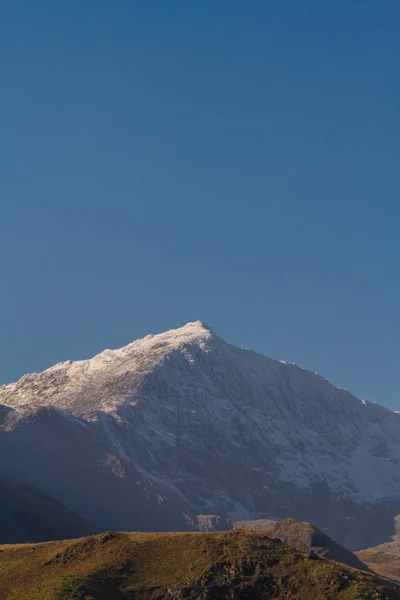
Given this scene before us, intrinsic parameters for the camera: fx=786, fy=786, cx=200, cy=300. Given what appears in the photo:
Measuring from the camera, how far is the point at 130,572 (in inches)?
4776

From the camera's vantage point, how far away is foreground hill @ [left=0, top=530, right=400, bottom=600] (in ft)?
370

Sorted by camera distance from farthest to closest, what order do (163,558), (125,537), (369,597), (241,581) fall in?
(125,537), (163,558), (241,581), (369,597)

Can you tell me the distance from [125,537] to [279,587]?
103ft

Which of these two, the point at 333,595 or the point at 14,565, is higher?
the point at 14,565

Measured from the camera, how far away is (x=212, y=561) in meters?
121

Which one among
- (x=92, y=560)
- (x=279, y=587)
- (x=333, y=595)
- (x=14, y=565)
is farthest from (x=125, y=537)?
(x=333, y=595)

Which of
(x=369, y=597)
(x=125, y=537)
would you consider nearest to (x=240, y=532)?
(x=125, y=537)

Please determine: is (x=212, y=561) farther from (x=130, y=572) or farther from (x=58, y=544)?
(x=58, y=544)

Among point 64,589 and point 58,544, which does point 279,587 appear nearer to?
point 64,589

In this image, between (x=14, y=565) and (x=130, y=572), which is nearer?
(x=130, y=572)

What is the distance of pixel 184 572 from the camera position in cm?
11938

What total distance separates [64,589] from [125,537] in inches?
918

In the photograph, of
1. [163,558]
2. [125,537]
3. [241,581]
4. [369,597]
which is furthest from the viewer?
[125,537]

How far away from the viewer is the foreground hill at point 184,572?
113 meters
